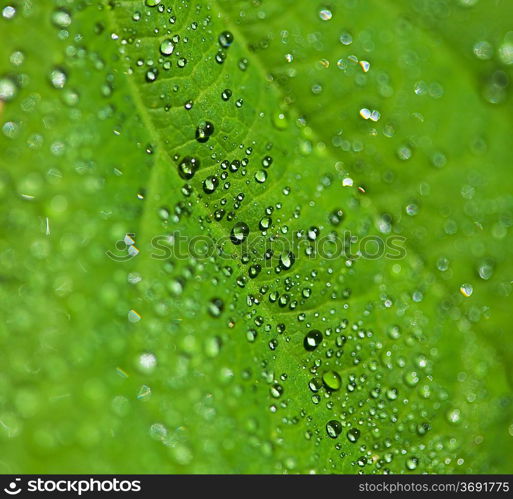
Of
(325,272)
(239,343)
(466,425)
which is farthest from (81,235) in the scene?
(466,425)

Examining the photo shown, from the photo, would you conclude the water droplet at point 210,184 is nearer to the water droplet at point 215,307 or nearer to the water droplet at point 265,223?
the water droplet at point 265,223

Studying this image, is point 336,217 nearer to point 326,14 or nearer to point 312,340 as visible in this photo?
point 312,340

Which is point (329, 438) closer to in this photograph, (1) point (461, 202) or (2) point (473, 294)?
(2) point (473, 294)

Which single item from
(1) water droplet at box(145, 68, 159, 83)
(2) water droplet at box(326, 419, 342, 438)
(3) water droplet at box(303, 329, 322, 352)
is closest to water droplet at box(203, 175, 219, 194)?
(1) water droplet at box(145, 68, 159, 83)

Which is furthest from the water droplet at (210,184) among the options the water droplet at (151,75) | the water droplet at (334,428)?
the water droplet at (334,428)

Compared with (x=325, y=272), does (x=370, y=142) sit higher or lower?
higher

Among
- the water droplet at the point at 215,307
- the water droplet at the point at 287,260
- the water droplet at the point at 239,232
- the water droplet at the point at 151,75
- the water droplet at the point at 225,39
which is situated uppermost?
the water droplet at the point at 225,39

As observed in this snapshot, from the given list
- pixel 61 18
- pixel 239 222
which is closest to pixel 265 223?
pixel 239 222

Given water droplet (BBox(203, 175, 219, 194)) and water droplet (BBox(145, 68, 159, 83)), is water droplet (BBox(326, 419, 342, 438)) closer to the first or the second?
water droplet (BBox(203, 175, 219, 194))
